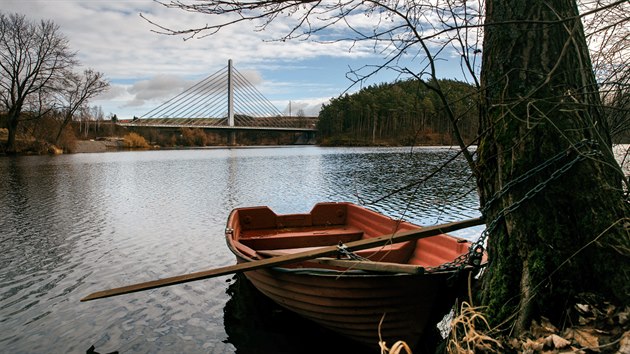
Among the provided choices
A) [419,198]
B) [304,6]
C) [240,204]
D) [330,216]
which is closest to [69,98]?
[240,204]

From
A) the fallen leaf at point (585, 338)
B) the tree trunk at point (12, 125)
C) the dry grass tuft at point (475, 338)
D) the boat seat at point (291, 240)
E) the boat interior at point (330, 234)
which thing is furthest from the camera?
the tree trunk at point (12, 125)

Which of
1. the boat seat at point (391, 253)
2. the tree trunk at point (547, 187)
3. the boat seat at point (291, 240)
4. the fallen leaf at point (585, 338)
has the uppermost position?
the tree trunk at point (547, 187)

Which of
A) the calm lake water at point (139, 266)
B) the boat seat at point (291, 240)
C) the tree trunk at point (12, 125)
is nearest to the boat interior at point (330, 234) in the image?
the boat seat at point (291, 240)

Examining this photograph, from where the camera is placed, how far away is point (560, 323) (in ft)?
8.66

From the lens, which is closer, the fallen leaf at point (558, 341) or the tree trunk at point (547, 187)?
the fallen leaf at point (558, 341)

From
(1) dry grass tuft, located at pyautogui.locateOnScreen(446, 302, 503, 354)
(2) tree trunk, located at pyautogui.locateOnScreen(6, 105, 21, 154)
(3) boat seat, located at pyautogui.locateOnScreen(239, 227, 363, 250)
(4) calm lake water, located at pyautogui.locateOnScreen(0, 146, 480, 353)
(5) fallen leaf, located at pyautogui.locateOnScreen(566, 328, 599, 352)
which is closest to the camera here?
(5) fallen leaf, located at pyautogui.locateOnScreen(566, 328, 599, 352)

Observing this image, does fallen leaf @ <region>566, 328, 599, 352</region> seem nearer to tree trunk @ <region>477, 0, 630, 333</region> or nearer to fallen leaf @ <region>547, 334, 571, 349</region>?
fallen leaf @ <region>547, 334, 571, 349</region>

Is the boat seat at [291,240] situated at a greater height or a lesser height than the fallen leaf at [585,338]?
lesser

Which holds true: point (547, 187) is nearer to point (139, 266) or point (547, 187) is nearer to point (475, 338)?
point (475, 338)

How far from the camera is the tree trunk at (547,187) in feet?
8.64

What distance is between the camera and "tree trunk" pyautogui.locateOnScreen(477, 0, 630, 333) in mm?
2633

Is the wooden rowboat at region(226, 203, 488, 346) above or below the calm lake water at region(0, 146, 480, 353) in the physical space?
above

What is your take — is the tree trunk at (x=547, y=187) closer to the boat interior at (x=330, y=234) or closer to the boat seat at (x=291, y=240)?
the boat interior at (x=330, y=234)

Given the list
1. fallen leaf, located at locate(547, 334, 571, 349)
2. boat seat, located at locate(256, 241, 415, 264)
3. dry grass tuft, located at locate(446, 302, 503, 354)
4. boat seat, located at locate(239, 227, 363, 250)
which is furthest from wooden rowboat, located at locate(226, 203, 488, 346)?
fallen leaf, located at locate(547, 334, 571, 349)
